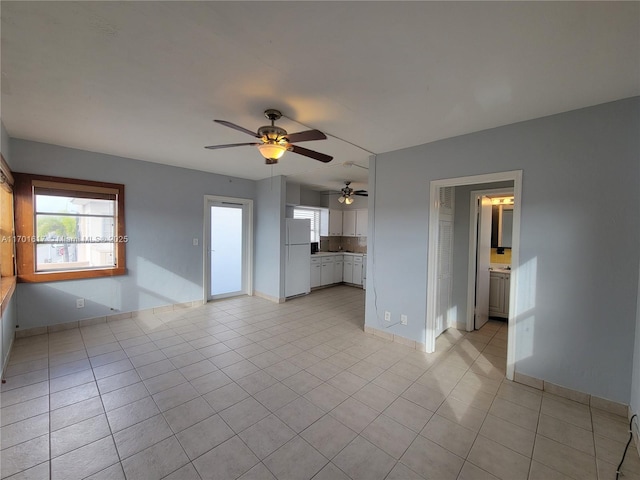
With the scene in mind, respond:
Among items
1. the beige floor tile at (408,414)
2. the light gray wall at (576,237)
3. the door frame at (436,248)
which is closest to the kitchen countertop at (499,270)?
the door frame at (436,248)

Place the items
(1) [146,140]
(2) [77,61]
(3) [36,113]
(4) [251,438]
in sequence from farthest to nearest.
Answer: (1) [146,140], (3) [36,113], (4) [251,438], (2) [77,61]

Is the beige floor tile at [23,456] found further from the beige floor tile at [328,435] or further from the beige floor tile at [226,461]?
the beige floor tile at [328,435]

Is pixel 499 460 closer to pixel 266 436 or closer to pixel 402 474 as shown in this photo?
pixel 402 474

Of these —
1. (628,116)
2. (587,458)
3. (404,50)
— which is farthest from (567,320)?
(404,50)

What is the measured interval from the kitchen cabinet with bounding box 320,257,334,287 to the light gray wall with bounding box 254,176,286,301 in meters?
1.56

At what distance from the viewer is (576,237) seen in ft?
7.60

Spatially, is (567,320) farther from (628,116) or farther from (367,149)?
(367,149)

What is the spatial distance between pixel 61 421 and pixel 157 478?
109 centimetres

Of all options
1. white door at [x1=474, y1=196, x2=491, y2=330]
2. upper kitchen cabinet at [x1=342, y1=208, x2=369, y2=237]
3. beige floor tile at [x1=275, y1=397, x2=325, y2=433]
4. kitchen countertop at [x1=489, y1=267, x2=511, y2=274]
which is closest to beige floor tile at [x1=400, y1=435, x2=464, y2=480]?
beige floor tile at [x1=275, y1=397, x2=325, y2=433]

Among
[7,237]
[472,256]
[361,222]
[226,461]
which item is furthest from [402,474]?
[361,222]

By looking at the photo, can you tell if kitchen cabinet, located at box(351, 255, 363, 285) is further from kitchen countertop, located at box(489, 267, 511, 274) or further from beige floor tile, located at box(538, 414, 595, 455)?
beige floor tile, located at box(538, 414, 595, 455)

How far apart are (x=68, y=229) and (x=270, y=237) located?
121 inches

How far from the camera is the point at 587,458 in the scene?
1.77 meters

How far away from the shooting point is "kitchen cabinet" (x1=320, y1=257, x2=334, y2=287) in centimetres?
672
